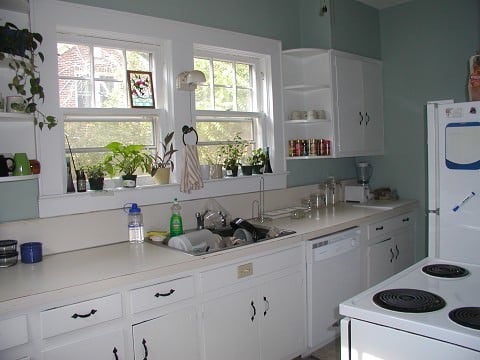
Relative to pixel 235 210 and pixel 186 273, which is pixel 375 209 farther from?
pixel 186 273

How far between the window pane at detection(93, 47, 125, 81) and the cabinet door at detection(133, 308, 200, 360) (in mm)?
1536

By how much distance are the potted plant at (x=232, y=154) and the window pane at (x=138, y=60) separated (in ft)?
2.70

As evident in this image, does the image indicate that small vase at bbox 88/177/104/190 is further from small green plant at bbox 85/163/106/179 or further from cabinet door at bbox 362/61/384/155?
cabinet door at bbox 362/61/384/155

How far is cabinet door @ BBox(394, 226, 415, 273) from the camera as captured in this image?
146 inches

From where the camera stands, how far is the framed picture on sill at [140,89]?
2.73 meters

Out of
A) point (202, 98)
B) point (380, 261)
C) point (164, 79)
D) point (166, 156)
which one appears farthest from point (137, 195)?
point (380, 261)

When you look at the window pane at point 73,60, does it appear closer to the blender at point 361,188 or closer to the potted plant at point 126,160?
the potted plant at point 126,160

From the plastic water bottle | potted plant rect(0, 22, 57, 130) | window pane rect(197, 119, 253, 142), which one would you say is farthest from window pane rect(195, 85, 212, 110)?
potted plant rect(0, 22, 57, 130)

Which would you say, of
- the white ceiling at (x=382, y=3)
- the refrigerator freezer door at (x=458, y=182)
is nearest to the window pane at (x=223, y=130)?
the refrigerator freezer door at (x=458, y=182)

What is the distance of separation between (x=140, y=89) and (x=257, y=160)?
42.4 inches

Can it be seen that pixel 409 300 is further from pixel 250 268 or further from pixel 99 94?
pixel 99 94

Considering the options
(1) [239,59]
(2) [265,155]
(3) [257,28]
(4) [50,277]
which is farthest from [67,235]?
(3) [257,28]

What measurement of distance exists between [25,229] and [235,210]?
1.44 m

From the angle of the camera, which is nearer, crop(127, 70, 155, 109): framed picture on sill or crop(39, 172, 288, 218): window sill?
crop(39, 172, 288, 218): window sill
